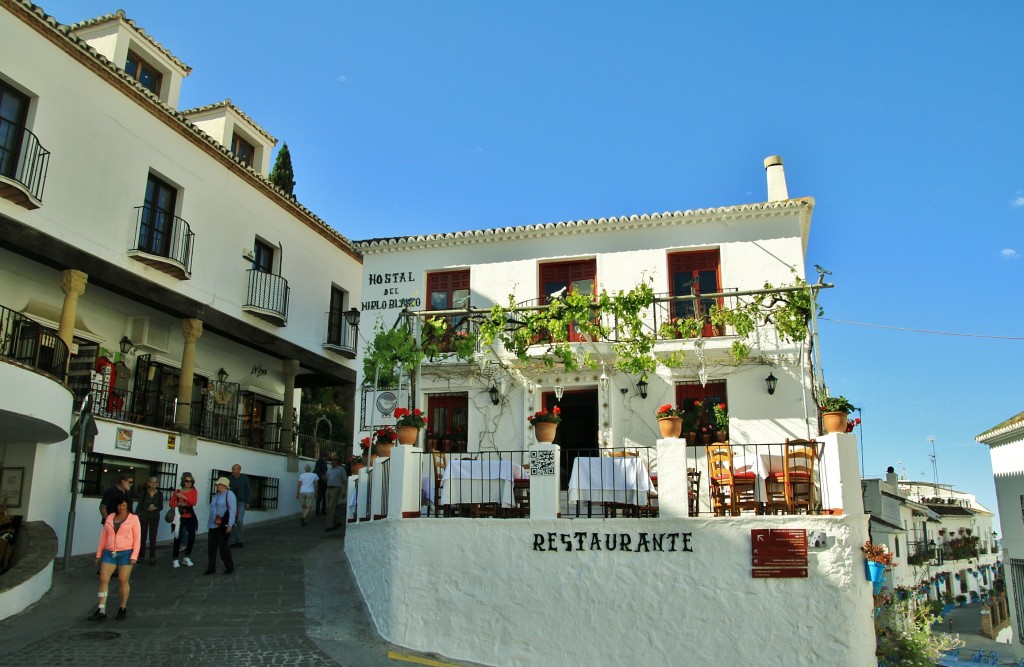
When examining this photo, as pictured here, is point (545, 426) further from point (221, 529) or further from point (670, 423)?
point (221, 529)

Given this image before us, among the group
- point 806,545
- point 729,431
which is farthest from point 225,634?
point 729,431

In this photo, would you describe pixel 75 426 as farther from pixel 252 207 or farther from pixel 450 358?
pixel 252 207

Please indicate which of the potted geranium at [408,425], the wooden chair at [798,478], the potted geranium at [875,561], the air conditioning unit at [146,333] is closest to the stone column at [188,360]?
the air conditioning unit at [146,333]

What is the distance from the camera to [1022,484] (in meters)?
18.4

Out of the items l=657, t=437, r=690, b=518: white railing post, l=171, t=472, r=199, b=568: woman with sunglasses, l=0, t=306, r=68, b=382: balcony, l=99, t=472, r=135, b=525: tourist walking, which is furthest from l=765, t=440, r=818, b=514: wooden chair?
l=0, t=306, r=68, b=382: balcony

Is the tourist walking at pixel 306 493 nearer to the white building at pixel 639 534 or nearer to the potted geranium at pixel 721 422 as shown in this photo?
the white building at pixel 639 534

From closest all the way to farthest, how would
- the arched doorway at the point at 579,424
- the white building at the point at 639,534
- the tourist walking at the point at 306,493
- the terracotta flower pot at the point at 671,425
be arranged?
the white building at the point at 639,534
the terracotta flower pot at the point at 671,425
the arched doorway at the point at 579,424
the tourist walking at the point at 306,493

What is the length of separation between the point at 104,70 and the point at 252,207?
5.34 metres

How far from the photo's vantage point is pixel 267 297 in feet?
66.6

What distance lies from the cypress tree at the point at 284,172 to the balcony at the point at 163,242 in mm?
11042

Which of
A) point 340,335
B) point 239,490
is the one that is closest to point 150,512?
point 239,490

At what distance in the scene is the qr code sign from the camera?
32.1 feet

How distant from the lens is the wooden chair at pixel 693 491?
9789 millimetres

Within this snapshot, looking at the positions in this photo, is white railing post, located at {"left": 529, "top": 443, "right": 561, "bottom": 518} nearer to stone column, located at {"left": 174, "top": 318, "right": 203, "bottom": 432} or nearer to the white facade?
the white facade
